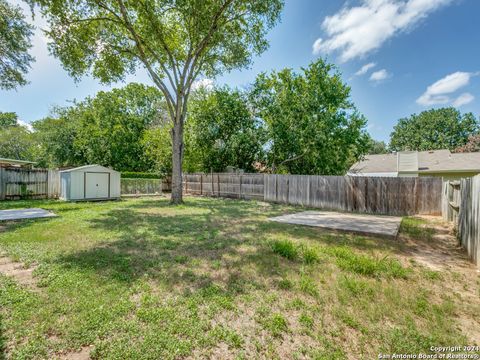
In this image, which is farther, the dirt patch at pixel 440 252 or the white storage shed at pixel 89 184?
the white storage shed at pixel 89 184

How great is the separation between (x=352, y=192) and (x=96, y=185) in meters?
13.4

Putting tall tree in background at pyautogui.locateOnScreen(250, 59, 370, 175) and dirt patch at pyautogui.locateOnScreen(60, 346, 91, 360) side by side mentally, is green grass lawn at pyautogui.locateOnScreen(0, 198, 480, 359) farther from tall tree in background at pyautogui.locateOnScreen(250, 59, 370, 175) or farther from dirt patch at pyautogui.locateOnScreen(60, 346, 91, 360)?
tall tree in background at pyautogui.locateOnScreen(250, 59, 370, 175)

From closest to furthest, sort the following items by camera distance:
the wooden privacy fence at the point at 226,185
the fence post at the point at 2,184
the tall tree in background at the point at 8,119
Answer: the fence post at the point at 2,184 → the wooden privacy fence at the point at 226,185 → the tall tree in background at the point at 8,119

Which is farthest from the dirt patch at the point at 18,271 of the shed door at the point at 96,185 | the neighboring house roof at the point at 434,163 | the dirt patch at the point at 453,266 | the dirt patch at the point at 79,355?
the neighboring house roof at the point at 434,163

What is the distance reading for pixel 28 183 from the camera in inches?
484

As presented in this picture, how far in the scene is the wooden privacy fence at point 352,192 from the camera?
8.83 meters

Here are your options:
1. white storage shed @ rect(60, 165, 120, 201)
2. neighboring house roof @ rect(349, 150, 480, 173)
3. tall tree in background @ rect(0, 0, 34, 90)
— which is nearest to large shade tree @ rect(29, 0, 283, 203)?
tall tree in background @ rect(0, 0, 34, 90)

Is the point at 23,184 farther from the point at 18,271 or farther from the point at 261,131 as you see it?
the point at 261,131

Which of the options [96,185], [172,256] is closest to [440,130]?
[172,256]

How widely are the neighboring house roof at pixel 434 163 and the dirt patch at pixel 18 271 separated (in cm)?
1725

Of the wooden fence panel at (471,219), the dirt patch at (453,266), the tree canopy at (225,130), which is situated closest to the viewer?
the dirt patch at (453,266)

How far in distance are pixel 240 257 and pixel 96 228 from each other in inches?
170

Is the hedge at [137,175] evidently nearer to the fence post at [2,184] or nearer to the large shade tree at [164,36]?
the fence post at [2,184]

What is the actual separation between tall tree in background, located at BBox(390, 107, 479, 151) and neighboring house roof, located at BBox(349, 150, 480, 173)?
15.2 m
